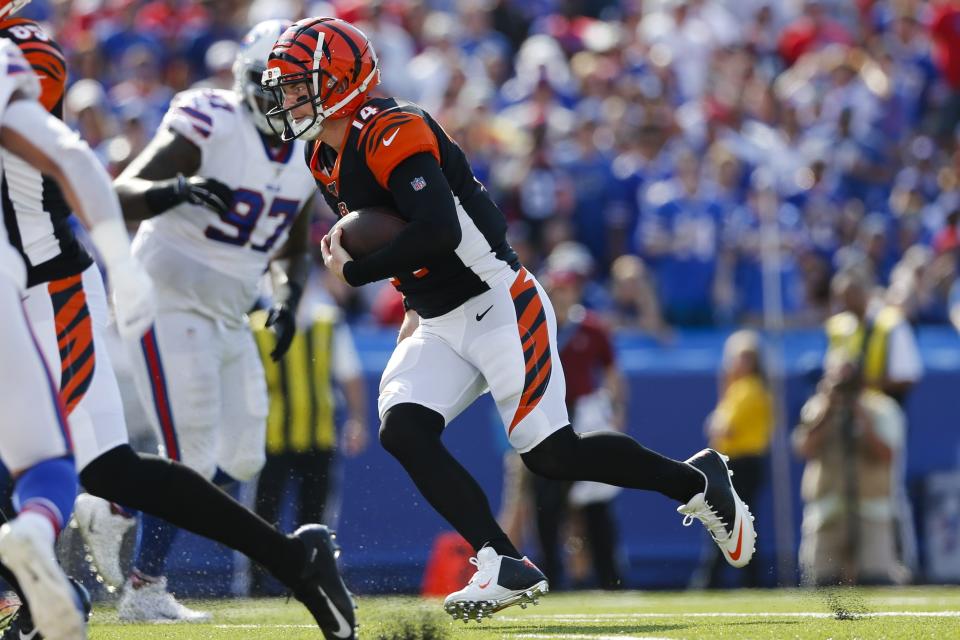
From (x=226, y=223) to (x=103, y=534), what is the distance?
120 cm

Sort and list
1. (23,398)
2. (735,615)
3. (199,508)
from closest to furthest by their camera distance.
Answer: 1. (23,398)
2. (199,508)
3. (735,615)

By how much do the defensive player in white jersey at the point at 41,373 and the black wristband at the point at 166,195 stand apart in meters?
1.54

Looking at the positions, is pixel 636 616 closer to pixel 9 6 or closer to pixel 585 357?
pixel 9 6

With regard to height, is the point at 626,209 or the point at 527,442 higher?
the point at 626,209

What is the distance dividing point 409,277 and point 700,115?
7.47 meters

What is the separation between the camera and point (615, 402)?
8820 millimetres

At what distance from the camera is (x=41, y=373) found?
3.59 metres

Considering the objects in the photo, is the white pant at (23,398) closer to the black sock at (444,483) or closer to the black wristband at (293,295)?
the black sock at (444,483)

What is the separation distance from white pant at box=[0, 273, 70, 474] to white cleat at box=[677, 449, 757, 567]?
2.10 metres

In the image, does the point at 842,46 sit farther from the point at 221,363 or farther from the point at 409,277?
the point at 409,277

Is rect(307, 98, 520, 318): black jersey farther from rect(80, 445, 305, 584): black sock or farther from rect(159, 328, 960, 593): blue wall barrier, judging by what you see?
rect(159, 328, 960, 593): blue wall barrier

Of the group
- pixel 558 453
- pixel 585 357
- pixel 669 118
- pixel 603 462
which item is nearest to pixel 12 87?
pixel 558 453

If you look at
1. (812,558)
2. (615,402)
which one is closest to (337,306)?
(615,402)

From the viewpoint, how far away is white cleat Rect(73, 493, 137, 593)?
548 cm
